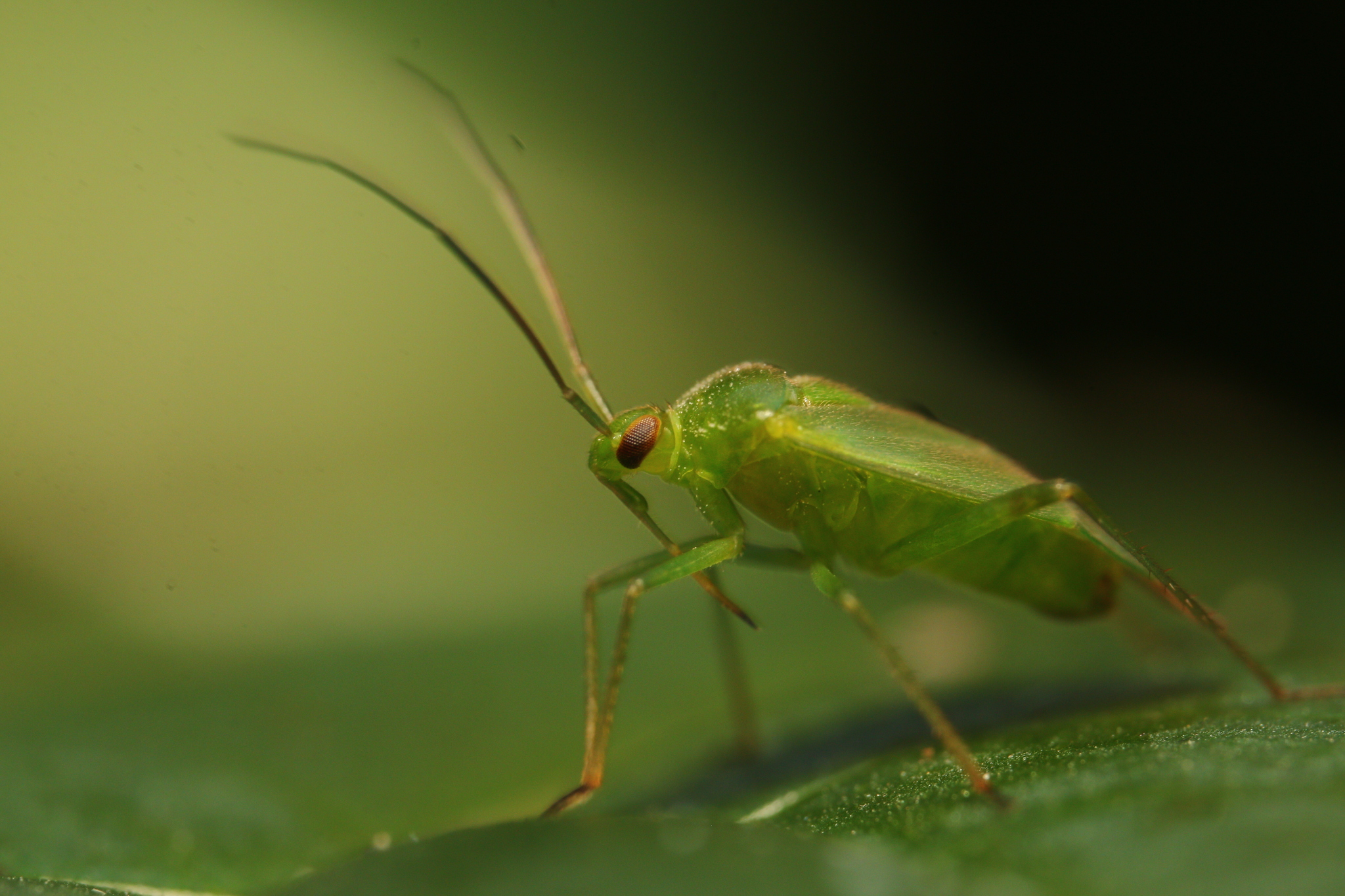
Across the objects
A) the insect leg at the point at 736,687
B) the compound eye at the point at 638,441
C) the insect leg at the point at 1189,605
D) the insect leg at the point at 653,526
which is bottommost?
the insect leg at the point at 1189,605

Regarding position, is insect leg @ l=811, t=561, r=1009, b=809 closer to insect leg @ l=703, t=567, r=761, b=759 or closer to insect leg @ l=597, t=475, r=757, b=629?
insect leg @ l=597, t=475, r=757, b=629

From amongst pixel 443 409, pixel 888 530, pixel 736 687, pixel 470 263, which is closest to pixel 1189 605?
pixel 888 530

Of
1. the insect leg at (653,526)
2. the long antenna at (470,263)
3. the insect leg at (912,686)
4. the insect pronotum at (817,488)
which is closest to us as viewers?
the insect leg at (912,686)

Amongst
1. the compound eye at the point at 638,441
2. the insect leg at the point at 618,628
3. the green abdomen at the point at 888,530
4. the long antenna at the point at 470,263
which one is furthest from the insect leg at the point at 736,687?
the long antenna at the point at 470,263

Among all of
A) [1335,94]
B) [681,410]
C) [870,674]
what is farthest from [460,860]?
[1335,94]

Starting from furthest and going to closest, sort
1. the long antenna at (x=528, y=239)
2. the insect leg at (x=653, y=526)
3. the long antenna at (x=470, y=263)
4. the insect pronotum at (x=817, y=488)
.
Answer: the long antenna at (x=528, y=239)
the insect leg at (x=653, y=526)
the insect pronotum at (x=817, y=488)
the long antenna at (x=470, y=263)

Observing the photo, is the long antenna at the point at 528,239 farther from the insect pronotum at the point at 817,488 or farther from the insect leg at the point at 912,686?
the insect leg at the point at 912,686

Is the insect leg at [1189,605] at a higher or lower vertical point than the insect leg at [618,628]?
lower

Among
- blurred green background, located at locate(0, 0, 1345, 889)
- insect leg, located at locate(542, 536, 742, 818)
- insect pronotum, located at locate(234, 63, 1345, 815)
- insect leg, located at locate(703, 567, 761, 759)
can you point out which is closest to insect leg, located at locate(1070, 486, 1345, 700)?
insect pronotum, located at locate(234, 63, 1345, 815)
